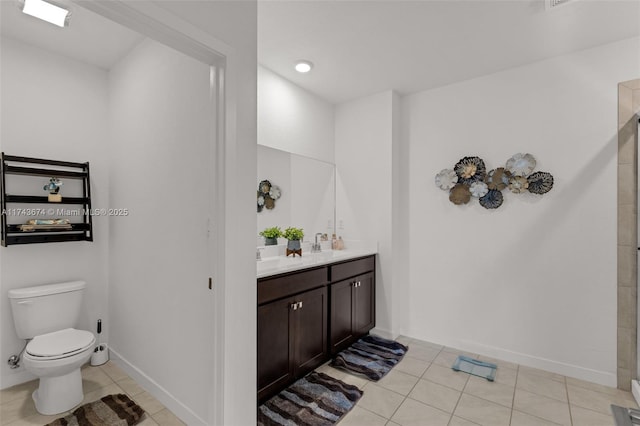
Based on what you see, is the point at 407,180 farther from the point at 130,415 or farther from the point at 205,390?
the point at 130,415

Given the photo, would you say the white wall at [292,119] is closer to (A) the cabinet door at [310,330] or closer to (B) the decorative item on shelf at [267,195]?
(B) the decorative item on shelf at [267,195]

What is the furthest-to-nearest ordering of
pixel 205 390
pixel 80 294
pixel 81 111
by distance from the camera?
pixel 81 111
pixel 80 294
pixel 205 390

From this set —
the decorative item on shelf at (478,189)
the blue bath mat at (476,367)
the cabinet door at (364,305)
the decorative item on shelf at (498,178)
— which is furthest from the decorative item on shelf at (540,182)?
the cabinet door at (364,305)

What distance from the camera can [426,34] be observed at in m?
2.33

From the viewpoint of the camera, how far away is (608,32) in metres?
2.30

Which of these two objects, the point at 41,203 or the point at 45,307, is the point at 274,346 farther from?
the point at 41,203

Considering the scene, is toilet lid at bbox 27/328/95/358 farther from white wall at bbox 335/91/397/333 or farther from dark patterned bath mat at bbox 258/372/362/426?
white wall at bbox 335/91/397/333

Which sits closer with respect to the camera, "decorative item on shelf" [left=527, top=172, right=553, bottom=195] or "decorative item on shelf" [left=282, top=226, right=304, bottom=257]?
A: "decorative item on shelf" [left=527, top=172, right=553, bottom=195]

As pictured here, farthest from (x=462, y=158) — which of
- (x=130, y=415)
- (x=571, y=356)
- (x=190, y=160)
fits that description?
(x=130, y=415)

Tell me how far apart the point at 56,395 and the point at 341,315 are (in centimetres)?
202

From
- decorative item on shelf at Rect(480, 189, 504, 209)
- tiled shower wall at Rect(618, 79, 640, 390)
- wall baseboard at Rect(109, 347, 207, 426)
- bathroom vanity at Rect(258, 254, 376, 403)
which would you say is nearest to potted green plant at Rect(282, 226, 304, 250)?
bathroom vanity at Rect(258, 254, 376, 403)

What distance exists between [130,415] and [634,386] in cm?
333

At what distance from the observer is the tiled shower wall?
2.35 meters

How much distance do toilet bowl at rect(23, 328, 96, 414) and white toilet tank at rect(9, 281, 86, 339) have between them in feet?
0.51
